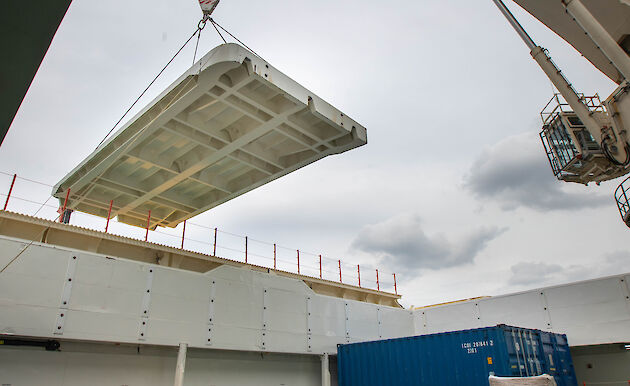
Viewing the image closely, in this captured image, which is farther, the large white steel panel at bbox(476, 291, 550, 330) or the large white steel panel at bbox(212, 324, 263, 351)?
the large white steel panel at bbox(476, 291, 550, 330)

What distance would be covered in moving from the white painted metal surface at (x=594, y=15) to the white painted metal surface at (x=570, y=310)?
7.48 m

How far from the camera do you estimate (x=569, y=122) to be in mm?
12836

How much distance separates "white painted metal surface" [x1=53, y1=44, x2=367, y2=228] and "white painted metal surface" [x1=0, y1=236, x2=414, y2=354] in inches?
121

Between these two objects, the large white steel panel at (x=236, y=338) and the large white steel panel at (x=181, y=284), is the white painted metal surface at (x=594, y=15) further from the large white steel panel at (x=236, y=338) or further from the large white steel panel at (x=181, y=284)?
the large white steel panel at (x=236, y=338)

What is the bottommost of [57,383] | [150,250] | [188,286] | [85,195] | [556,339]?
[57,383]

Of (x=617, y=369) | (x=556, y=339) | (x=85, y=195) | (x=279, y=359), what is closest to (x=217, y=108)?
(x=85, y=195)

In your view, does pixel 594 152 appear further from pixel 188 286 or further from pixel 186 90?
pixel 188 286

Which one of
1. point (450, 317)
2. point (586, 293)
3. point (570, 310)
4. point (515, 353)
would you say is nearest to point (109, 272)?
point (515, 353)

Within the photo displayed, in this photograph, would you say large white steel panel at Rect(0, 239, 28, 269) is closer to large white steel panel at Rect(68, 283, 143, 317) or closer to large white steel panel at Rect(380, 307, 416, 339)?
large white steel panel at Rect(68, 283, 143, 317)

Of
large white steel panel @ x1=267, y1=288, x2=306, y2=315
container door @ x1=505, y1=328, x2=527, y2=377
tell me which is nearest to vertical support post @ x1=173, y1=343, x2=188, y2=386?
large white steel panel @ x1=267, y1=288, x2=306, y2=315

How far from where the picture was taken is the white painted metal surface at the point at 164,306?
32.0ft

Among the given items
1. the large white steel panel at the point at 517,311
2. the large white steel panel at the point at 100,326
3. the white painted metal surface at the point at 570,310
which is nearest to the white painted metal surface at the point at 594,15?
the white painted metal surface at the point at 570,310

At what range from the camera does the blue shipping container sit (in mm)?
11148

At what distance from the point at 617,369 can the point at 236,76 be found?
14.8 m
